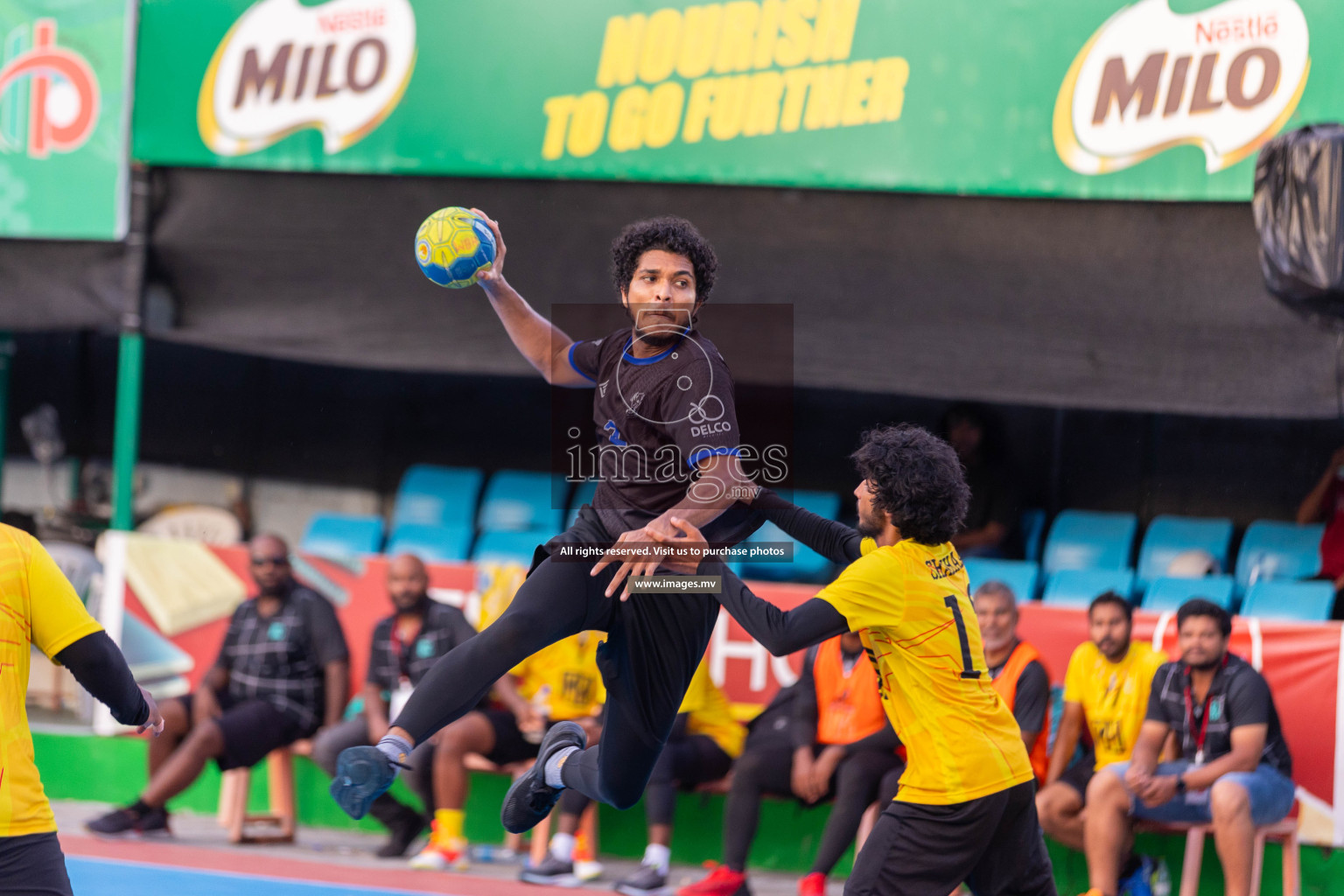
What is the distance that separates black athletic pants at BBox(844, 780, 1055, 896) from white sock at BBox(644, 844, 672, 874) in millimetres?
3312

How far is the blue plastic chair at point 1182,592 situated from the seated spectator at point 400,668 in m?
3.70

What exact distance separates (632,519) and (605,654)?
43 cm

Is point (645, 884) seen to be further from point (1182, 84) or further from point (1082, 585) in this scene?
point (1182, 84)

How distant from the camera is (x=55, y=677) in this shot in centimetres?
1079

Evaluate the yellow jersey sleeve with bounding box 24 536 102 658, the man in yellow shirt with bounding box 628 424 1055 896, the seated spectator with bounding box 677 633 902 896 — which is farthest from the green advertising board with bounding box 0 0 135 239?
the man in yellow shirt with bounding box 628 424 1055 896

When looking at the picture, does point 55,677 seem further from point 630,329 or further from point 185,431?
point 630,329

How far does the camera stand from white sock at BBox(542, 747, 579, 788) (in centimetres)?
496

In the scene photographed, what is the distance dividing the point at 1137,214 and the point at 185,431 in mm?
7677

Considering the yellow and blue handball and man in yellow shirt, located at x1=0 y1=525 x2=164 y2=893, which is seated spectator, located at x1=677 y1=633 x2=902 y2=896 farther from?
man in yellow shirt, located at x1=0 y1=525 x2=164 y2=893

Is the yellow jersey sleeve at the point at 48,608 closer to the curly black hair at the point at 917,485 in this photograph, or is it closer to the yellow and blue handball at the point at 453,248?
the yellow and blue handball at the point at 453,248

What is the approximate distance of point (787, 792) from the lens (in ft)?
24.8

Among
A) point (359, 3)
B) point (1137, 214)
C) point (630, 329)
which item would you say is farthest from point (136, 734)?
point (1137, 214)

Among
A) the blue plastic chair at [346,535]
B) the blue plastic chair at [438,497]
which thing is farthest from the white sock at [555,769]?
the blue plastic chair at [438,497]

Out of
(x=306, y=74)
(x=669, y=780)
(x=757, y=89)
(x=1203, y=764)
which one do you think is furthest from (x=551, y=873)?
(x=306, y=74)
